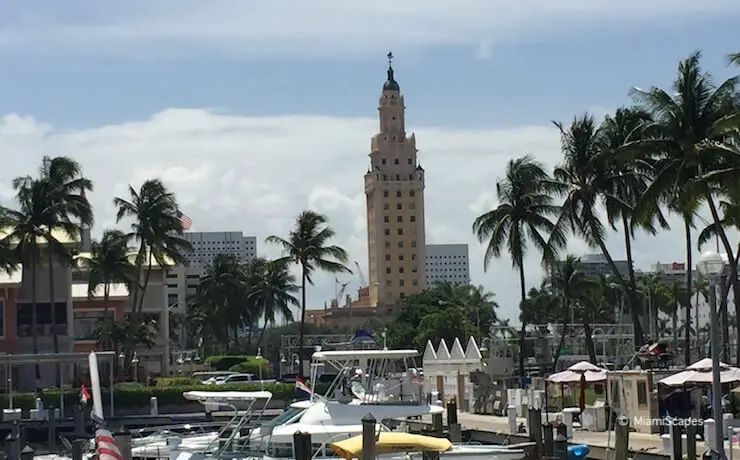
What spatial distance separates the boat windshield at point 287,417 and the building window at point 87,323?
55582 mm

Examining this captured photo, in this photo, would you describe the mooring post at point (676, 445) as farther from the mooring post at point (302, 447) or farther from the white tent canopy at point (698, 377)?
the mooring post at point (302, 447)

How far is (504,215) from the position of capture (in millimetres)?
75625

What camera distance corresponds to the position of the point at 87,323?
318 feet

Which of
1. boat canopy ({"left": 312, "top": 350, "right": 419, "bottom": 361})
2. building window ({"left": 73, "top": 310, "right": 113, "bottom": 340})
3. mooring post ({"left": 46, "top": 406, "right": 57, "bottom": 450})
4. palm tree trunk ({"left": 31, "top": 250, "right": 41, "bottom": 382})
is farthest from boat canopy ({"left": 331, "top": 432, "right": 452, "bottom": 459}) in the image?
building window ({"left": 73, "top": 310, "right": 113, "bottom": 340})

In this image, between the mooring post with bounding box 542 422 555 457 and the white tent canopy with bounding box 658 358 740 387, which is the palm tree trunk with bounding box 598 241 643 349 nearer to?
the white tent canopy with bounding box 658 358 740 387

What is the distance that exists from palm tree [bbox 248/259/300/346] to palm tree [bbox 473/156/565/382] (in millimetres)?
37839

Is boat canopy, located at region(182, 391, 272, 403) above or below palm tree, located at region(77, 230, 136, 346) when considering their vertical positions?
below

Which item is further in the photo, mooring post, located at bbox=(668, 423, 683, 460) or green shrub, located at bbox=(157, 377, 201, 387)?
green shrub, located at bbox=(157, 377, 201, 387)

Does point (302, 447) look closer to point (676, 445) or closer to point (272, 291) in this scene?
point (676, 445)

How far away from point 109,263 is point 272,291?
2859cm

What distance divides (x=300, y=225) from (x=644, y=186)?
34164 millimetres

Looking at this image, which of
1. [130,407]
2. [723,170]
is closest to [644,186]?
[723,170]

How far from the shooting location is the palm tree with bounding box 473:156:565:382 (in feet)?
242

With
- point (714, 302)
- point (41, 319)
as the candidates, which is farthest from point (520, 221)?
point (714, 302)
